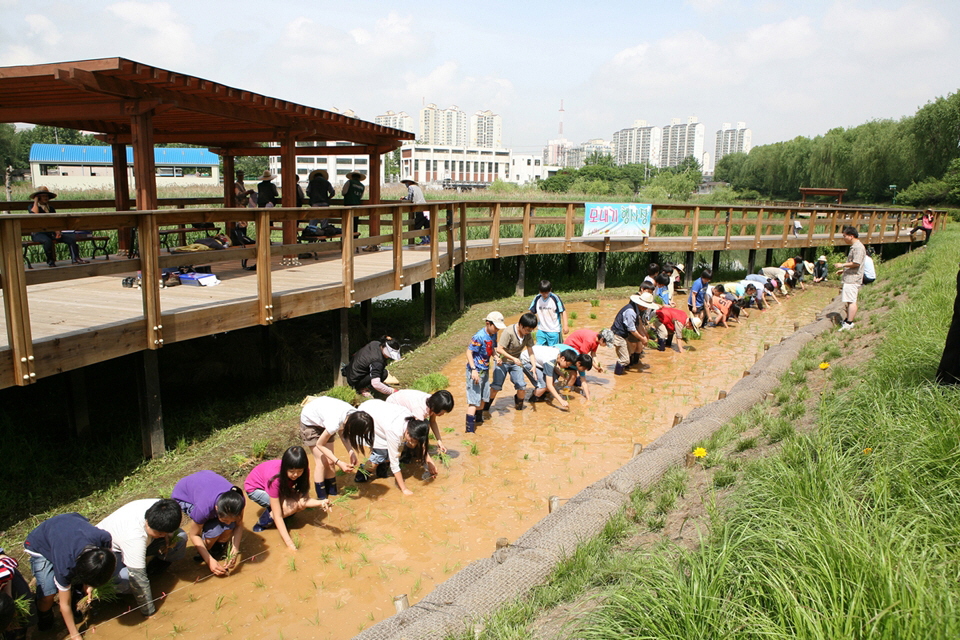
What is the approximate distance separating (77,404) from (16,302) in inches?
86.8

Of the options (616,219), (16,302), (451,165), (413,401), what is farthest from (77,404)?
(451,165)

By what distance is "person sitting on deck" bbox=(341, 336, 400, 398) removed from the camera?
24.0 feet

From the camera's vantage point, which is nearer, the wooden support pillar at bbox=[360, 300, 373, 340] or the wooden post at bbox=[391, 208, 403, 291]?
the wooden post at bbox=[391, 208, 403, 291]

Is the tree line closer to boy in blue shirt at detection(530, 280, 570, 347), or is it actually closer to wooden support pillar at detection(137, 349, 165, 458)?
boy in blue shirt at detection(530, 280, 570, 347)

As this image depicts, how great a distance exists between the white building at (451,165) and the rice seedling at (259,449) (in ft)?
404

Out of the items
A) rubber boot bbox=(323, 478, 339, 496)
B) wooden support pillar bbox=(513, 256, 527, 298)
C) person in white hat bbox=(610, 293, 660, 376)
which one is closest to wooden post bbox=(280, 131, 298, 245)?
person in white hat bbox=(610, 293, 660, 376)

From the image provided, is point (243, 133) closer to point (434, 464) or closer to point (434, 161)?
point (434, 464)

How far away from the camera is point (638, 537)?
14.5 feet

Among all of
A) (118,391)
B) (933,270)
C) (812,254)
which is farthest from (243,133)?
(812,254)

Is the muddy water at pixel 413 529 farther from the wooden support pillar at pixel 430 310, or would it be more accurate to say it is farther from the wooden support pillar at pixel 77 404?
the wooden support pillar at pixel 430 310

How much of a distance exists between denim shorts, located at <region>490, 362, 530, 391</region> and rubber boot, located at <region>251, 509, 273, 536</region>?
10.9ft

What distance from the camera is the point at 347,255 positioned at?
8.22 m

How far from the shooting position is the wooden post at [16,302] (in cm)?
461

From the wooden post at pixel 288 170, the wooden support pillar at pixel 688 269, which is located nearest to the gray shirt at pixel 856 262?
the wooden support pillar at pixel 688 269
